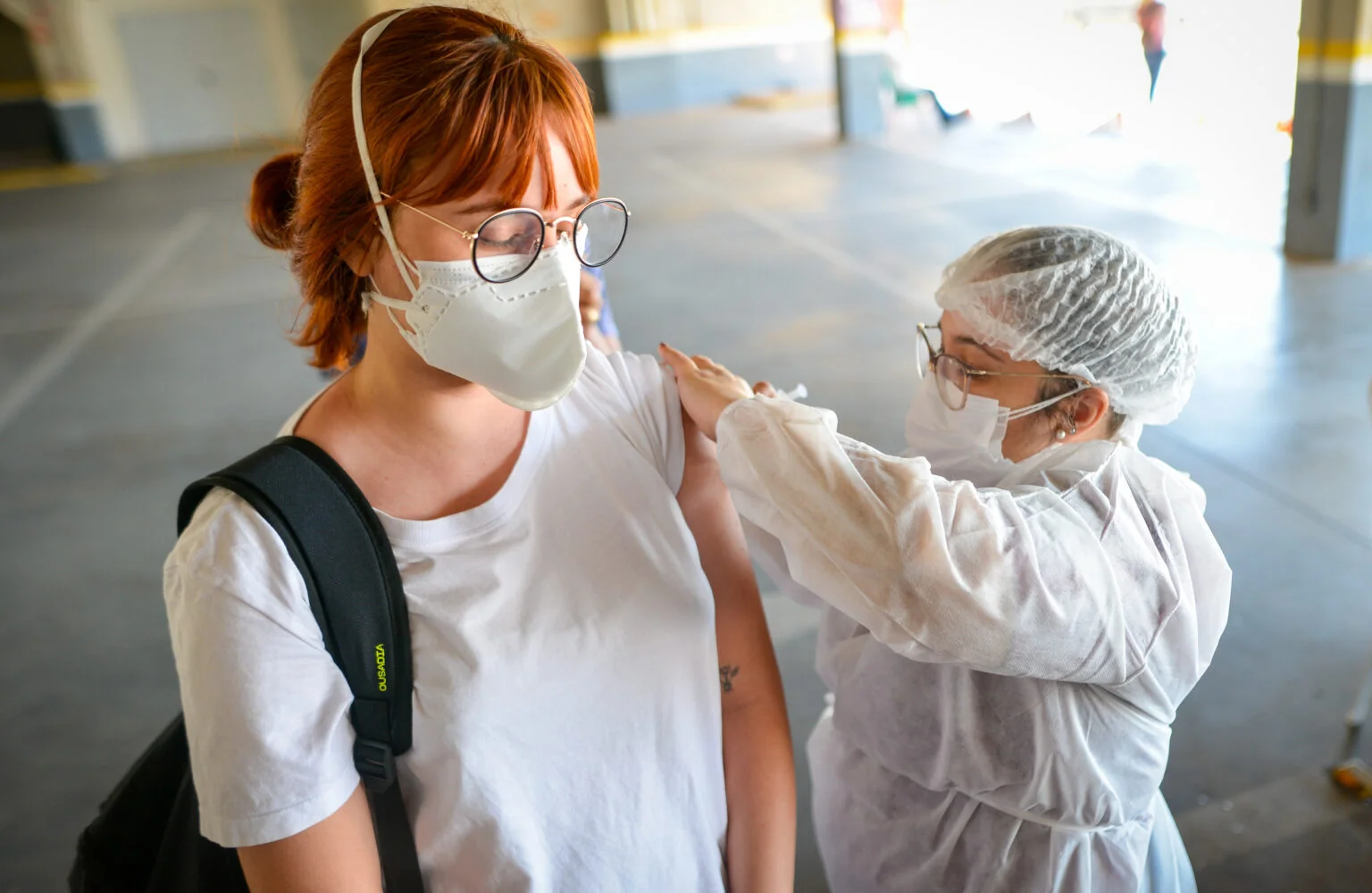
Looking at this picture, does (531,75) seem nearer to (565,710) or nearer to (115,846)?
(565,710)

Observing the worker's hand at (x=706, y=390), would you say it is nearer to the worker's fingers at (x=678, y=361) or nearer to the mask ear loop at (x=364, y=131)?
the worker's fingers at (x=678, y=361)

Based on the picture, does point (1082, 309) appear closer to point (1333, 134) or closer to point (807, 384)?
point (807, 384)

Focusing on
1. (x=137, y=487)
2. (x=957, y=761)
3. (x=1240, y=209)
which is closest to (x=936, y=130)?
(x=1240, y=209)

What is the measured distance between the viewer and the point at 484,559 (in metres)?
1.13

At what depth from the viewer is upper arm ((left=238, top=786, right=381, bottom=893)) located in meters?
1.02

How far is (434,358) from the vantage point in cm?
119

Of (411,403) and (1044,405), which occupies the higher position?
(411,403)

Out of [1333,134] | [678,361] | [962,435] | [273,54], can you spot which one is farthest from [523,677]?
[273,54]

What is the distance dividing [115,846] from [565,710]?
0.62 meters

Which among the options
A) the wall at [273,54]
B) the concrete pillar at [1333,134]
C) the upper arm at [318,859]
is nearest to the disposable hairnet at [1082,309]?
the upper arm at [318,859]

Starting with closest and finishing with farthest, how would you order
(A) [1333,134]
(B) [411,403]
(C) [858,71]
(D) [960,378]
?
1. (B) [411,403]
2. (D) [960,378]
3. (A) [1333,134]
4. (C) [858,71]

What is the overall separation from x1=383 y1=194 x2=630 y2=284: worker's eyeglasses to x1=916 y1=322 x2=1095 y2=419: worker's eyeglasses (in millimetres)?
506

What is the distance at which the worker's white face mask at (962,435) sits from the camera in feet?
4.67

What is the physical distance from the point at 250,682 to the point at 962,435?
0.96 m
